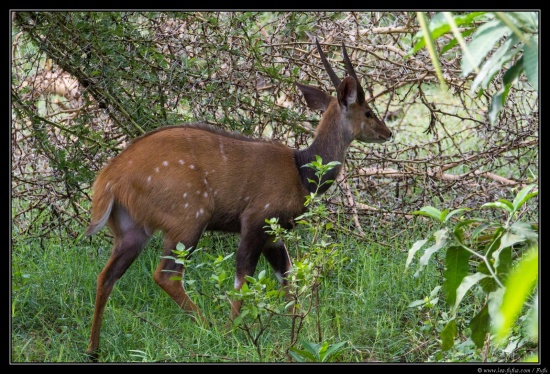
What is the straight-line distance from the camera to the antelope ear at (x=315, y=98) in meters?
5.29

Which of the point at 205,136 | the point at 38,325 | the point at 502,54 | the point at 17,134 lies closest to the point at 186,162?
the point at 205,136

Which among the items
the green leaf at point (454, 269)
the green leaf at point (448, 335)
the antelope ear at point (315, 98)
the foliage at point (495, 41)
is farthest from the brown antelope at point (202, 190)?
the foliage at point (495, 41)

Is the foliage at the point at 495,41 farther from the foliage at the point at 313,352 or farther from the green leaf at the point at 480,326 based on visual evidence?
the foliage at the point at 313,352

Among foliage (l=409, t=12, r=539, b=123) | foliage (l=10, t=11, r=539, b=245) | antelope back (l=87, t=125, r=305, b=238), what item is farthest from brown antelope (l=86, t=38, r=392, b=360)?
foliage (l=409, t=12, r=539, b=123)

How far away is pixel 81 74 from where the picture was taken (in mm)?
5250

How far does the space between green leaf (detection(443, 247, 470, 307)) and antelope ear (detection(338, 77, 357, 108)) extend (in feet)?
7.55

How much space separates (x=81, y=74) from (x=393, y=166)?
2.46 m

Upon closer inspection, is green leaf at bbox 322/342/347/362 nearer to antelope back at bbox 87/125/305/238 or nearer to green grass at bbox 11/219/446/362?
green grass at bbox 11/219/446/362

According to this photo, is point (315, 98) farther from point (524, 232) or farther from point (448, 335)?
point (524, 232)

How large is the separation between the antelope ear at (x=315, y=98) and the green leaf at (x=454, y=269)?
103 inches

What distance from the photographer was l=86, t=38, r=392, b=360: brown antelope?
4461 mm

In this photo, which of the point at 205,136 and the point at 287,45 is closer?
the point at 205,136
